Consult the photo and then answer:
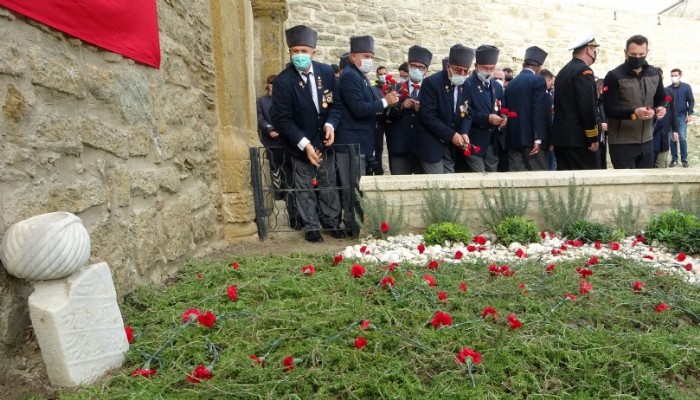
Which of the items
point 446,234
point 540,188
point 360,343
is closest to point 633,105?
point 540,188

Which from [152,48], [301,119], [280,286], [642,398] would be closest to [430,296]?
[280,286]

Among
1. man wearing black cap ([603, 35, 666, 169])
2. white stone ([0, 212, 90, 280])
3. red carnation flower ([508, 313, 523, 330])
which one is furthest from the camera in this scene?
man wearing black cap ([603, 35, 666, 169])

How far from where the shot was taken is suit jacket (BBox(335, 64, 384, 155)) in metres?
5.54

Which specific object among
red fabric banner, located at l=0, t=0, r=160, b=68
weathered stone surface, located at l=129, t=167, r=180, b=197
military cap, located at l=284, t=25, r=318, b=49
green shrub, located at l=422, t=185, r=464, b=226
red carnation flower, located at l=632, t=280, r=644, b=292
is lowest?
red carnation flower, located at l=632, t=280, r=644, b=292

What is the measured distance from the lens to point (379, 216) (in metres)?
4.87

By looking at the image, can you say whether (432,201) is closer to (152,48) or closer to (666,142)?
(152,48)

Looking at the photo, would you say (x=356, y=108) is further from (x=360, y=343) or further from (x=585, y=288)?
(x=360, y=343)

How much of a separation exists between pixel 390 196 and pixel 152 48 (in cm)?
241

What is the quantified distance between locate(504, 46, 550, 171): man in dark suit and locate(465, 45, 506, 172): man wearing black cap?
0.37 m

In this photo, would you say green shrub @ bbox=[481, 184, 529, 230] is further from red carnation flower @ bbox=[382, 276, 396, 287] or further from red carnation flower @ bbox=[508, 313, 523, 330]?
red carnation flower @ bbox=[508, 313, 523, 330]

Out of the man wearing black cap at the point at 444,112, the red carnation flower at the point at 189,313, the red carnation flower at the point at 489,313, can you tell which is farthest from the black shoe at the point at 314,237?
the red carnation flower at the point at 489,313

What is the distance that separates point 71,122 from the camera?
2607mm

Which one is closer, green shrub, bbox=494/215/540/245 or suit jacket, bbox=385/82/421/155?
green shrub, bbox=494/215/540/245

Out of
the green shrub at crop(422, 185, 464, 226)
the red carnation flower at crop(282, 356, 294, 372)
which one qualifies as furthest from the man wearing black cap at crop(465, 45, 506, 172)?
the red carnation flower at crop(282, 356, 294, 372)
